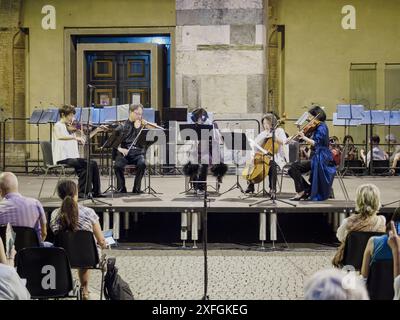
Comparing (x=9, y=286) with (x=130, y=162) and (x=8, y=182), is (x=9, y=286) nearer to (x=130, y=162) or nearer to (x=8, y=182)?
(x=8, y=182)

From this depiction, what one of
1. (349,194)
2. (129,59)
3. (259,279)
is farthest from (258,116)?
(259,279)

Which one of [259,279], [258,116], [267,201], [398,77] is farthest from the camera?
[398,77]

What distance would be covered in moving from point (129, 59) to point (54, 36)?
75.1 inches

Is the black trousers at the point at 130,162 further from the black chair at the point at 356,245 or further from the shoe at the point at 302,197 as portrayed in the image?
the black chair at the point at 356,245

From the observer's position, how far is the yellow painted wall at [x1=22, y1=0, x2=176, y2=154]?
17.8 meters

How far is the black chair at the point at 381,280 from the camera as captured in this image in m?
4.97

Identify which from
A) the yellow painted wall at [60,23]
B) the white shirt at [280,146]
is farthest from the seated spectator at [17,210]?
the yellow painted wall at [60,23]

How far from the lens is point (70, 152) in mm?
10391

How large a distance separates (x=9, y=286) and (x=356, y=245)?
9.26 feet

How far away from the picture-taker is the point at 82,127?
428 inches

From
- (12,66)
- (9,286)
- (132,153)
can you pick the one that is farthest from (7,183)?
(12,66)

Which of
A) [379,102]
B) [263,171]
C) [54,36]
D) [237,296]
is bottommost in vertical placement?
[237,296]

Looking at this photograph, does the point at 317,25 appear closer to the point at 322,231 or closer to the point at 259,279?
the point at 322,231

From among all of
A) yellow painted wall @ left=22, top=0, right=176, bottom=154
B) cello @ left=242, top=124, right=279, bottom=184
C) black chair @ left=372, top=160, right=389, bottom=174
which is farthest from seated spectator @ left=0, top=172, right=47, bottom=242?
yellow painted wall @ left=22, top=0, right=176, bottom=154
